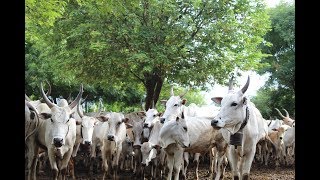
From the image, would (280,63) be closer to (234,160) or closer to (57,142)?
(234,160)

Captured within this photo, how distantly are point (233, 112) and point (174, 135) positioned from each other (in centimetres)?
284

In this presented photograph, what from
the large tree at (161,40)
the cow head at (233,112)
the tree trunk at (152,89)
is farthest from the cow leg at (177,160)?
the tree trunk at (152,89)

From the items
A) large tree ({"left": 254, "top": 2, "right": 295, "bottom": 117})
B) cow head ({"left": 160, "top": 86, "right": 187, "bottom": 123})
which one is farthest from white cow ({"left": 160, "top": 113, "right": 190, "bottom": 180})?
large tree ({"left": 254, "top": 2, "right": 295, "bottom": 117})

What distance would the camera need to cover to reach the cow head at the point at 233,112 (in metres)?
7.41

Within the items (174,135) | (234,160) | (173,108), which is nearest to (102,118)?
(173,108)

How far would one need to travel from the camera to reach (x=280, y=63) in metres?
31.8

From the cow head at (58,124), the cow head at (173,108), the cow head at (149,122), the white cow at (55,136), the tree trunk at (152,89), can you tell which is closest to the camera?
the cow head at (58,124)

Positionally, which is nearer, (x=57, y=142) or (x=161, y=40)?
(x=57, y=142)

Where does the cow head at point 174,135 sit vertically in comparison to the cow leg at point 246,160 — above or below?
above

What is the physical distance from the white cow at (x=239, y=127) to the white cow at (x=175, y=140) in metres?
1.88

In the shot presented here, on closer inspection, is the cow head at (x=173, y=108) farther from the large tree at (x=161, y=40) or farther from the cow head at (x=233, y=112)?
the large tree at (x=161, y=40)

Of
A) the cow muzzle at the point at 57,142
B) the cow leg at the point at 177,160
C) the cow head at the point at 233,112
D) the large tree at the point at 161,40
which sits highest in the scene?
the large tree at the point at 161,40

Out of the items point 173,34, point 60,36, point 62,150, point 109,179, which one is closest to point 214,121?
point 62,150

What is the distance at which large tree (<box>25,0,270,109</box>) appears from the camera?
1886 centimetres
